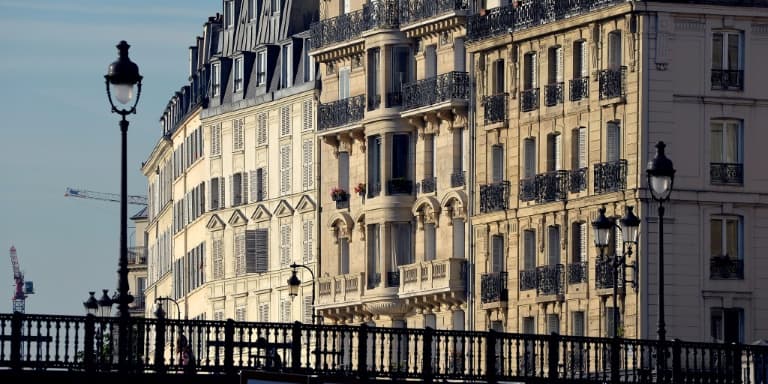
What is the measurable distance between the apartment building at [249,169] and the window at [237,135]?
0.13 ft

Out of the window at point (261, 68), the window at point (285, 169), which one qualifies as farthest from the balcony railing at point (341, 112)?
the window at point (261, 68)

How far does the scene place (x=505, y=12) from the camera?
124 metres

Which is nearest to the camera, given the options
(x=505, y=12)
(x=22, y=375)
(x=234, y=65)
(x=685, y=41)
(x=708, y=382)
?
(x=22, y=375)

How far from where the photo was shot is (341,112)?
444ft

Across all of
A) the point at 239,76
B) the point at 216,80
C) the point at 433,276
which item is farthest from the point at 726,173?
the point at 216,80

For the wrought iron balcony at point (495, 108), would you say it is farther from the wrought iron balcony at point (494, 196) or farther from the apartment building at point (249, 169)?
the apartment building at point (249, 169)

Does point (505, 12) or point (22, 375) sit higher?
point (505, 12)

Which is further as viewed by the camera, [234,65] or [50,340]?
[234,65]

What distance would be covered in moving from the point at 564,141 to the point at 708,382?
33910 mm

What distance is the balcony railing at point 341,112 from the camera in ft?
439

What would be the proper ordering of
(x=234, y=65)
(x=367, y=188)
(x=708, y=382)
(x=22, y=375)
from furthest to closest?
1. (x=234, y=65)
2. (x=367, y=188)
3. (x=708, y=382)
4. (x=22, y=375)

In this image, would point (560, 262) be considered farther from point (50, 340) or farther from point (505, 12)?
point (50, 340)

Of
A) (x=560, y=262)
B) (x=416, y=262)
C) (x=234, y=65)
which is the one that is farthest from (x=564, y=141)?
(x=234, y=65)

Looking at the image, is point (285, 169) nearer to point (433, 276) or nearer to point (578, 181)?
point (433, 276)
